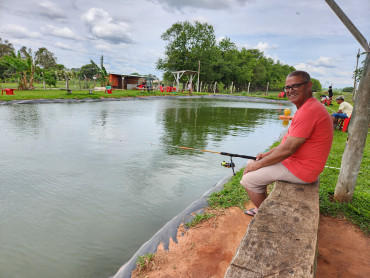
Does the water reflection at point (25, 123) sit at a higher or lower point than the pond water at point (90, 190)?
higher

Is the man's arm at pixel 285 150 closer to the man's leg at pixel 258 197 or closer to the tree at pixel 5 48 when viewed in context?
the man's leg at pixel 258 197

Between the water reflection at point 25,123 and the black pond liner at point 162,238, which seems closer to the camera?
the black pond liner at point 162,238

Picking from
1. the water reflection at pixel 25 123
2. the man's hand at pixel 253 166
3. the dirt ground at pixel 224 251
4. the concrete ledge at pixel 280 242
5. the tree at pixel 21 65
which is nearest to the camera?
the concrete ledge at pixel 280 242

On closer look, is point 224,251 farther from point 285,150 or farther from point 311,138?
point 311,138

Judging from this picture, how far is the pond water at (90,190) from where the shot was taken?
9.83 ft

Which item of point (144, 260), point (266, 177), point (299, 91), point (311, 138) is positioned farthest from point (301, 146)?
point (144, 260)

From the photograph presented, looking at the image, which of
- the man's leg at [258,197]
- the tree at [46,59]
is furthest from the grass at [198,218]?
the tree at [46,59]

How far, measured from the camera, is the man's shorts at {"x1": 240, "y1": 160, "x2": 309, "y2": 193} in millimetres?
2724

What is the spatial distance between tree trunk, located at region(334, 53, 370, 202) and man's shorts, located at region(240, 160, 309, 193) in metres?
1.06

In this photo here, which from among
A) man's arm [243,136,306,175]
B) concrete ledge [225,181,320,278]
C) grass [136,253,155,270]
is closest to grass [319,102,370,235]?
concrete ledge [225,181,320,278]

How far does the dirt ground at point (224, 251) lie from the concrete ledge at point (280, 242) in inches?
28.5

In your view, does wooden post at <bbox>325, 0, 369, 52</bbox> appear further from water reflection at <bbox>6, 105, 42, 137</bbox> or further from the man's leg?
water reflection at <bbox>6, 105, 42, 137</bbox>

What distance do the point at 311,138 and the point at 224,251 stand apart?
155cm

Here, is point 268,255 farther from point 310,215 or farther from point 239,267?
point 310,215
